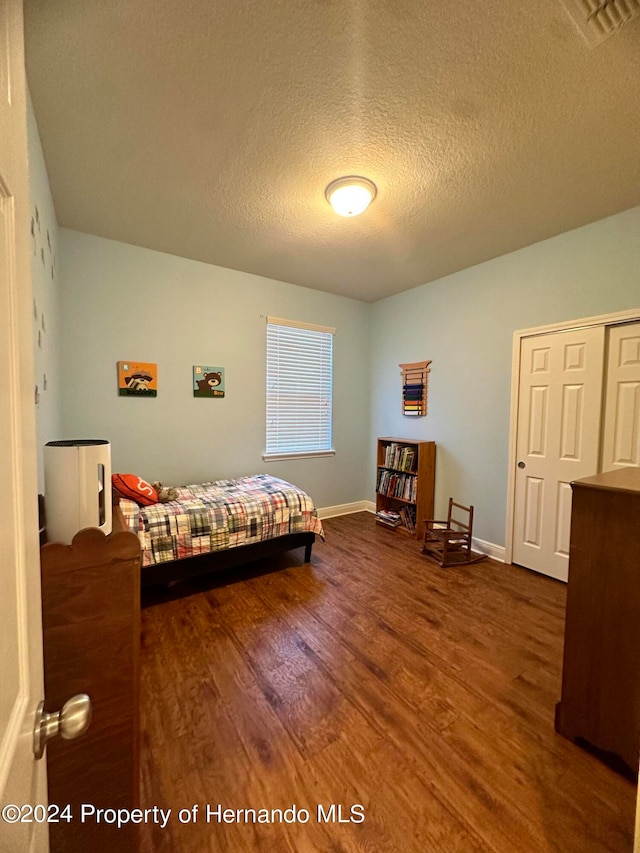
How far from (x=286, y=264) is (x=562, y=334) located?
250 centimetres

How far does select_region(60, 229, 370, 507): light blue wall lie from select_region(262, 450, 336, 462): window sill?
0.06 m

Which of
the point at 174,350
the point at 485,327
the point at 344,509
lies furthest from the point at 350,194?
the point at 344,509

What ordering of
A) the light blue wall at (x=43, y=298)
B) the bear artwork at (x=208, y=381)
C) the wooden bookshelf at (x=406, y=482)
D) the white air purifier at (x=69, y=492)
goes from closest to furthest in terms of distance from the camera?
the white air purifier at (x=69, y=492) → the light blue wall at (x=43, y=298) → the bear artwork at (x=208, y=381) → the wooden bookshelf at (x=406, y=482)

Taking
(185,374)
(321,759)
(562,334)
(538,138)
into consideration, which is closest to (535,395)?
(562,334)

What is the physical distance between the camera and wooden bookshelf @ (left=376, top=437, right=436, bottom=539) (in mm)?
3514

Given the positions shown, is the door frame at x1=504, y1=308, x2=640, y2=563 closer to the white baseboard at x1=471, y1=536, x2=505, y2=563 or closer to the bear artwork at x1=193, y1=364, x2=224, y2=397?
the white baseboard at x1=471, y1=536, x2=505, y2=563

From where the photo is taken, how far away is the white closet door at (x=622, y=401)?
2.29m

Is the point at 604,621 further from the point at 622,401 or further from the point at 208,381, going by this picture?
the point at 208,381

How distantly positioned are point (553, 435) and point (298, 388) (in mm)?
2538

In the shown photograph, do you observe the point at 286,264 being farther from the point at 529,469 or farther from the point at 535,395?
the point at 529,469

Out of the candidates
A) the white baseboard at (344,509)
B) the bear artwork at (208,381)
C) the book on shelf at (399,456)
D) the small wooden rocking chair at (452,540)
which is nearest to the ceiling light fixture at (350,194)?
the bear artwork at (208,381)

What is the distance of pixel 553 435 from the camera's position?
2676 mm

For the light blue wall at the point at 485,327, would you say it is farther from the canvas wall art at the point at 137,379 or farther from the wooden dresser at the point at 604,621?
the canvas wall art at the point at 137,379

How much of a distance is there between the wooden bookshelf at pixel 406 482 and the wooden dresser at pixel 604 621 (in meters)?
2.02
